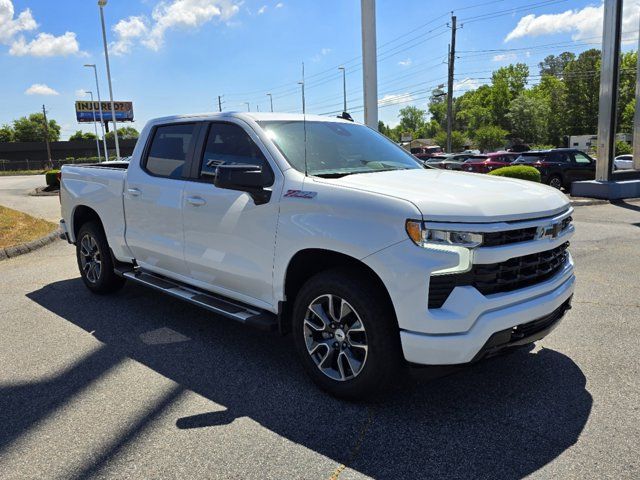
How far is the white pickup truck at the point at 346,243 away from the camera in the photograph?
2.93 metres

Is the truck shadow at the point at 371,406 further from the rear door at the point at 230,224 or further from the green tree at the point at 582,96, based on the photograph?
the green tree at the point at 582,96

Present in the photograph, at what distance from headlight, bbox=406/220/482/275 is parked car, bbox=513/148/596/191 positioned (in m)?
17.0

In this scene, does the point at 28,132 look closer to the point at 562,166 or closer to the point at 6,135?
the point at 6,135

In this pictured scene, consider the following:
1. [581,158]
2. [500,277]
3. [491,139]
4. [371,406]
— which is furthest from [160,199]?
[491,139]

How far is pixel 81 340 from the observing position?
473 centimetres

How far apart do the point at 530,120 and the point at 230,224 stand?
89.4 meters

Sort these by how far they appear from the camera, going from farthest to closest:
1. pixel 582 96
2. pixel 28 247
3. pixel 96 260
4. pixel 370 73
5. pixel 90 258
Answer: pixel 582 96
pixel 370 73
pixel 28 247
pixel 90 258
pixel 96 260

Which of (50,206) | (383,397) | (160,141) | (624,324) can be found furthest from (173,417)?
(50,206)

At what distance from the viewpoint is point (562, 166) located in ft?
61.1

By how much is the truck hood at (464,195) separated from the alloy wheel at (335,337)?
0.77 meters

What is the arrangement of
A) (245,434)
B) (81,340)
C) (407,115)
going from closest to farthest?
(245,434)
(81,340)
(407,115)

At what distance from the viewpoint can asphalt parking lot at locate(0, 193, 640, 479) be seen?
9.23ft

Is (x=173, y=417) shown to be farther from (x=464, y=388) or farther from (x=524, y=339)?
(x=524, y=339)

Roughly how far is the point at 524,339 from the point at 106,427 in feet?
8.52
